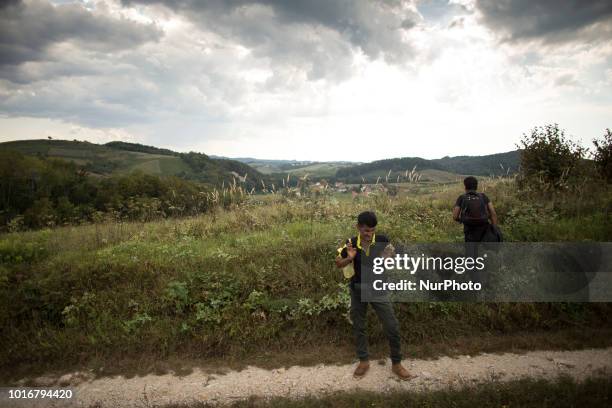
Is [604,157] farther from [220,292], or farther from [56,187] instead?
[56,187]

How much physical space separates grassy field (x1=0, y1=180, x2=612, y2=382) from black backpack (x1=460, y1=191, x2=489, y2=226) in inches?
66.9

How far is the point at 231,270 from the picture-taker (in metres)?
7.35

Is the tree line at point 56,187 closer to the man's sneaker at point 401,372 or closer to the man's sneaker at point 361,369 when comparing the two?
the man's sneaker at point 361,369

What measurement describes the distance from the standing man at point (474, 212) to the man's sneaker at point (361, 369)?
358 centimetres

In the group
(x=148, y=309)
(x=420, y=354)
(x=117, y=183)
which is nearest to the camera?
(x=420, y=354)

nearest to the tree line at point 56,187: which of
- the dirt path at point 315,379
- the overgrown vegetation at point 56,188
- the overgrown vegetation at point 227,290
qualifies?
the overgrown vegetation at point 56,188

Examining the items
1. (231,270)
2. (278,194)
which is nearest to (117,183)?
(278,194)

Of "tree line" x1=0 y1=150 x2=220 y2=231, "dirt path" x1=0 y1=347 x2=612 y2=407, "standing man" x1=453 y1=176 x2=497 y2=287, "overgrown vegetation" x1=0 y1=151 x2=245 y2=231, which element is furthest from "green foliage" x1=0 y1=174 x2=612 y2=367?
"tree line" x1=0 y1=150 x2=220 y2=231

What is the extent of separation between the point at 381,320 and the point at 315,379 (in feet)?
4.57

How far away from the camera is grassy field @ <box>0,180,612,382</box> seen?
222 inches

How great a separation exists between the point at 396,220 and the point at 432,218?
130 cm

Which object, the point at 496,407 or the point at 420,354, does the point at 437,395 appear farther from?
the point at 420,354

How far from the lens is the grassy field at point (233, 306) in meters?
5.63

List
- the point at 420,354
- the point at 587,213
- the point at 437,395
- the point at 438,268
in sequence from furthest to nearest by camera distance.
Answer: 1. the point at 587,213
2. the point at 438,268
3. the point at 420,354
4. the point at 437,395
